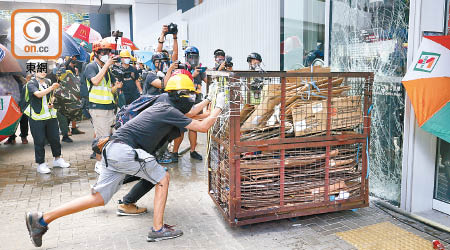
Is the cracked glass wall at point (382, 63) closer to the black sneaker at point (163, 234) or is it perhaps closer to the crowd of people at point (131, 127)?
the crowd of people at point (131, 127)

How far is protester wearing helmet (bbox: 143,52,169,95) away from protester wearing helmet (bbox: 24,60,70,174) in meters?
1.50

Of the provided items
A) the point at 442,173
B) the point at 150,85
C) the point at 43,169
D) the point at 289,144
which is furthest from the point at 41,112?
the point at 442,173

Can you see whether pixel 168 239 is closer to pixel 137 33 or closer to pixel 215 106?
pixel 215 106

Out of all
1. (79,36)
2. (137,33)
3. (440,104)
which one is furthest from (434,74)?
(137,33)

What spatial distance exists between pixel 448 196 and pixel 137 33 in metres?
19.0

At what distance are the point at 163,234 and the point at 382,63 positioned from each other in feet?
11.0

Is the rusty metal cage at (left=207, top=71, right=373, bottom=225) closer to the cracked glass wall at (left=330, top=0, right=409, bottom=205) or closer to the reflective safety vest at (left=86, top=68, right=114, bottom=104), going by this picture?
the cracked glass wall at (left=330, top=0, right=409, bottom=205)

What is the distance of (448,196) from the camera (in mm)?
4367

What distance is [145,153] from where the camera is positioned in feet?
12.2

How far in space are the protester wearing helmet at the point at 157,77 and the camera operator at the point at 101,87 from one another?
62cm
